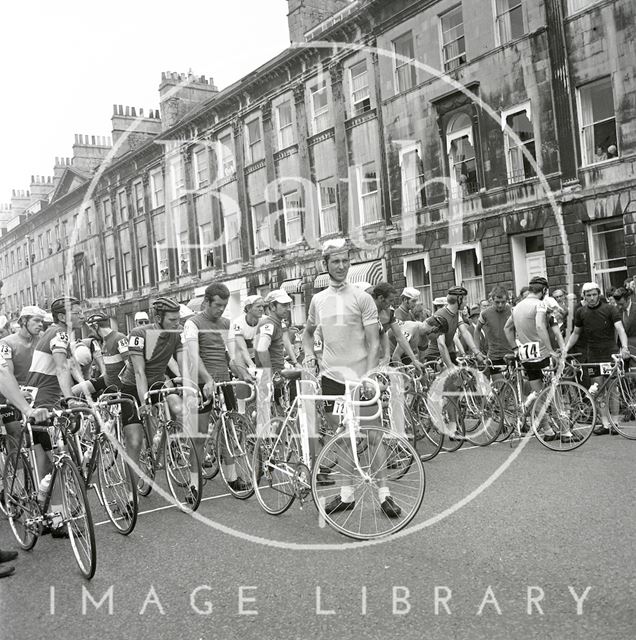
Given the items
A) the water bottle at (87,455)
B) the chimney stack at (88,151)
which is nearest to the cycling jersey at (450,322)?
the water bottle at (87,455)

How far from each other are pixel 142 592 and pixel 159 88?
37.7 metres

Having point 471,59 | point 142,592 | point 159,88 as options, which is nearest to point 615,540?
point 142,592

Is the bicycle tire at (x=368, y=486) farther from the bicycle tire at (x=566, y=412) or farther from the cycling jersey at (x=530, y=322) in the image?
the cycling jersey at (x=530, y=322)

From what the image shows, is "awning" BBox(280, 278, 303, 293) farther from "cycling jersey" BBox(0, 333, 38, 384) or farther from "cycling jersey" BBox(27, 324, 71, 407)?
"cycling jersey" BBox(27, 324, 71, 407)

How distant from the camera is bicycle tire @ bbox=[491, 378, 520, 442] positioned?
9.09 meters

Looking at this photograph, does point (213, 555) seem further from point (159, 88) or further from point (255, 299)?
point (159, 88)

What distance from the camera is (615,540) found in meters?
4.93

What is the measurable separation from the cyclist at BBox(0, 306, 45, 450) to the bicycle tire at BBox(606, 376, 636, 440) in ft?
21.3

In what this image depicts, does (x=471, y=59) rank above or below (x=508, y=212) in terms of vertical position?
above

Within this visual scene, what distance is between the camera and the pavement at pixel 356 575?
→ 3.79m

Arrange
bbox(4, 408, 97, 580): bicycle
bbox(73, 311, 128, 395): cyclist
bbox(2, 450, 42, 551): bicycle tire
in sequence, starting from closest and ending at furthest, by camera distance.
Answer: bbox(4, 408, 97, 580): bicycle, bbox(2, 450, 42, 551): bicycle tire, bbox(73, 311, 128, 395): cyclist

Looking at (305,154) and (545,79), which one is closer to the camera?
(545,79)

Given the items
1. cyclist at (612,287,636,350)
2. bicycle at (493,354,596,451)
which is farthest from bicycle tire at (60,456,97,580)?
cyclist at (612,287,636,350)

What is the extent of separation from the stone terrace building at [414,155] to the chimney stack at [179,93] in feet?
0.47
